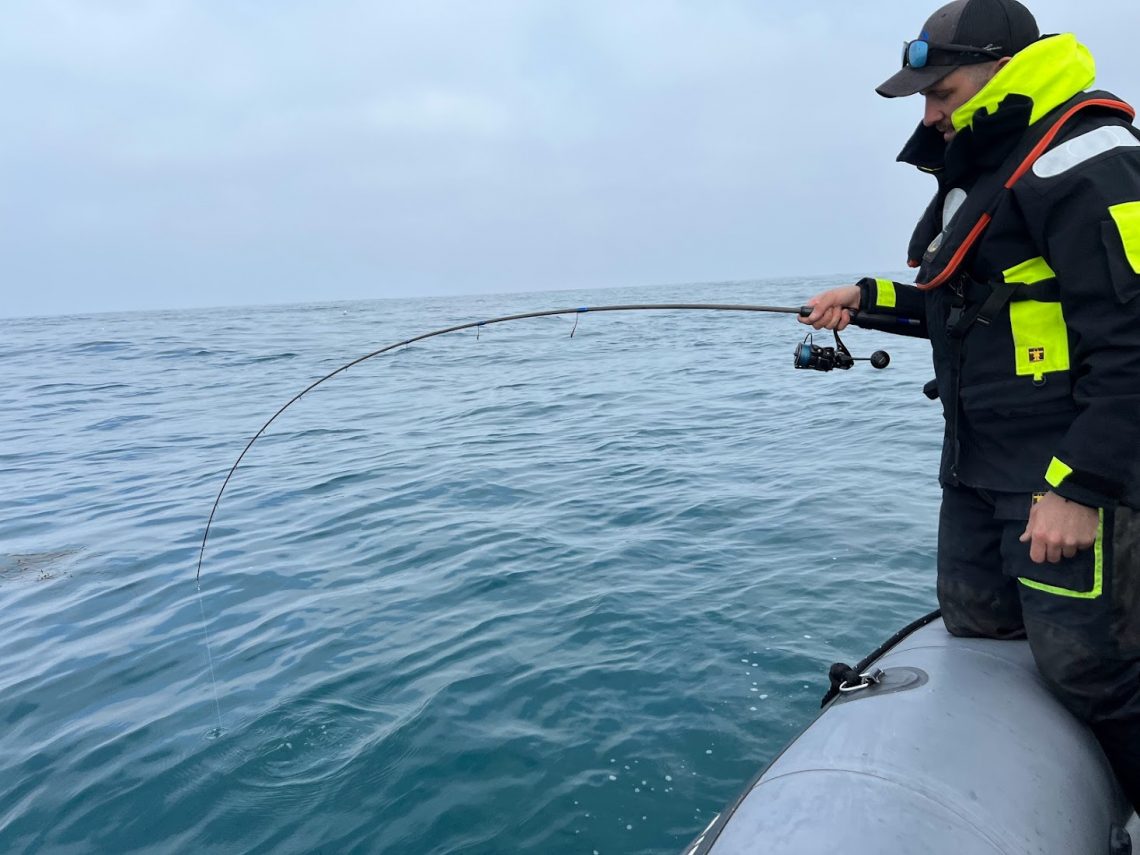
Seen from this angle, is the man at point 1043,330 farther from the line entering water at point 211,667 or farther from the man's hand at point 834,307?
the line entering water at point 211,667

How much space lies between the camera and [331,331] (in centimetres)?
3259

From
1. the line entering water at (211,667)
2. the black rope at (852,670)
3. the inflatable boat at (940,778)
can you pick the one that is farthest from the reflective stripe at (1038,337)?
the line entering water at (211,667)

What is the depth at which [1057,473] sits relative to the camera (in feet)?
6.79

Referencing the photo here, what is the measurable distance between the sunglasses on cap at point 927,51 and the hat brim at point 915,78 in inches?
0.6

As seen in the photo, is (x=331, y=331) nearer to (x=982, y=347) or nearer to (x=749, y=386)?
(x=749, y=386)

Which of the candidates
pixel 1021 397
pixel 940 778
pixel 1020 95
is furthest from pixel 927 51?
pixel 940 778

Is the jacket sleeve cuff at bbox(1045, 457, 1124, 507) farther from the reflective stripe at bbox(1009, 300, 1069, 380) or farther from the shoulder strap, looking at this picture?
the shoulder strap

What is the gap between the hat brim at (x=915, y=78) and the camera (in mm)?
2350

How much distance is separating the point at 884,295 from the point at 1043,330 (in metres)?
0.66

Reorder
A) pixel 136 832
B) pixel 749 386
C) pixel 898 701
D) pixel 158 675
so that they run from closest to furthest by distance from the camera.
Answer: pixel 898 701 → pixel 136 832 → pixel 158 675 → pixel 749 386

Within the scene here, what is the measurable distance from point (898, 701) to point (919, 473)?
6.20 m

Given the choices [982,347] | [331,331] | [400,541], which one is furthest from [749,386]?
[331,331]

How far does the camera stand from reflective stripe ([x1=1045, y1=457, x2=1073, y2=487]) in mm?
2049

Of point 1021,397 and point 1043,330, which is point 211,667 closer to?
point 1021,397
